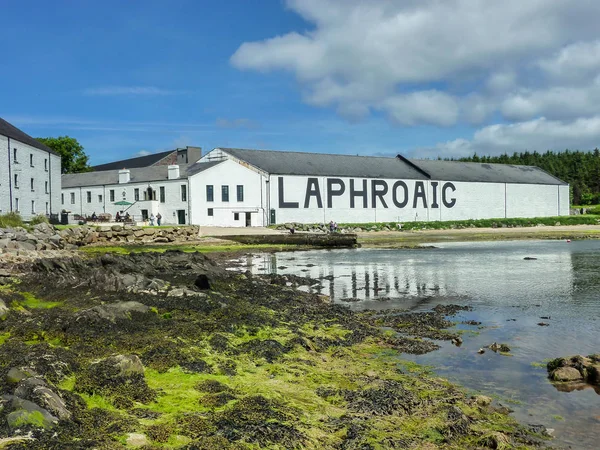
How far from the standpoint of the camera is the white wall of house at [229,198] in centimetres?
6450

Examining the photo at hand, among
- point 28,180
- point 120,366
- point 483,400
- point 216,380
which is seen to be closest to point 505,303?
point 483,400

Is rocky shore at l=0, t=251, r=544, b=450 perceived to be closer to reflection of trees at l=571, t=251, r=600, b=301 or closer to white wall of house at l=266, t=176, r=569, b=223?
reflection of trees at l=571, t=251, r=600, b=301

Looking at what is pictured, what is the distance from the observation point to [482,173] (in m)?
92.0

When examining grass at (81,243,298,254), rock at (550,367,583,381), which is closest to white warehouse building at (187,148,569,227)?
grass at (81,243,298,254)

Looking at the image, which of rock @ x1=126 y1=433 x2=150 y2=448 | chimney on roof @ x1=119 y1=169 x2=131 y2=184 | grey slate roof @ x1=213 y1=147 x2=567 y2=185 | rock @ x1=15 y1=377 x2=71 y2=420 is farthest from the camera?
grey slate roof @ x1=213 y1=147 x2=567 y2=185

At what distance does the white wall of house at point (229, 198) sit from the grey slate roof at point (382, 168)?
3.20 meters

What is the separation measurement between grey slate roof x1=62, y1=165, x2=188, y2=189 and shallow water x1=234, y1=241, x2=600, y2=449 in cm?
3647

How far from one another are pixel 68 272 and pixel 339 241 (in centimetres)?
3456

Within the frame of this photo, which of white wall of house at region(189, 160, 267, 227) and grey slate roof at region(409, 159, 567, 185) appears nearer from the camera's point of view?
white wall of house at region(189, 160, 267, 227)

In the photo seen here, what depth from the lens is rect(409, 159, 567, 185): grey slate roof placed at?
286 ft

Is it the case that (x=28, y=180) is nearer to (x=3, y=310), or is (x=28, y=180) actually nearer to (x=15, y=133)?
(x=15, y=133)

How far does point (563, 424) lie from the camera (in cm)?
738

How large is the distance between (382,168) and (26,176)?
4774cm

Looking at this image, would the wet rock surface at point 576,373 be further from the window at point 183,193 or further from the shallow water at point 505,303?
the window at point 183,193
